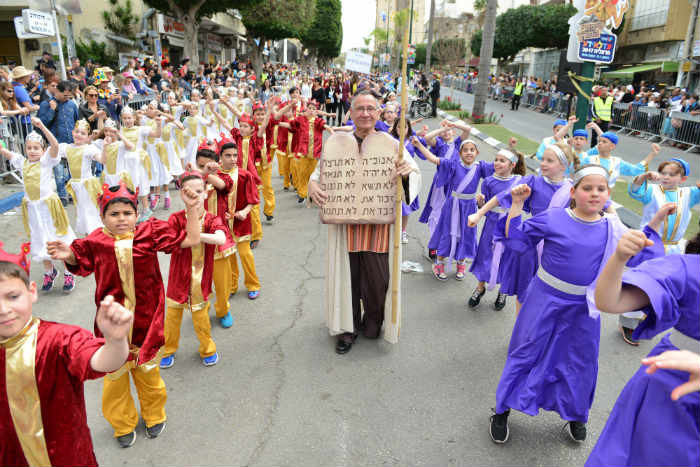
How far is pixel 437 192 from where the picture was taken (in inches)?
253

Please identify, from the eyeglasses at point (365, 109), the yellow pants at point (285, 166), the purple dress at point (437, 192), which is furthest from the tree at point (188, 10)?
the eyeglasses at point (365, 109)

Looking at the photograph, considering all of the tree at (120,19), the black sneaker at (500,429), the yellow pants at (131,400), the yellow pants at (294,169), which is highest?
the tree at (120,19)

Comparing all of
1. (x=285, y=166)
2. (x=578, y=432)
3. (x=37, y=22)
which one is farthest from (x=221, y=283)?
(x=37, y=22)

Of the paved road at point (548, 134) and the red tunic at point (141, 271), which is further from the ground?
the red tunic at point (141, 271)

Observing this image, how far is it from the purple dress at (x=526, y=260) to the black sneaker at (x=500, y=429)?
1293 millimetres

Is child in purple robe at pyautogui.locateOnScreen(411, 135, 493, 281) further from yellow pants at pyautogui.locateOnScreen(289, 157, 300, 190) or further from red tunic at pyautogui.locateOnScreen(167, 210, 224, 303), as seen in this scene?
yellow pants at pyautogui.locateOnScreen(289, 157, 300, 190)

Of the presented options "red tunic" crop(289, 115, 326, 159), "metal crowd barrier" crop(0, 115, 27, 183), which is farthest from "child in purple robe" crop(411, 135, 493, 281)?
"metal crowd barrier" crop(0, 115, 27, 183)

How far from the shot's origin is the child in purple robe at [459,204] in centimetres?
564

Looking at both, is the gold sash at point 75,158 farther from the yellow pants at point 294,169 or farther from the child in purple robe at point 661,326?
the child in purple robe at point 661,326

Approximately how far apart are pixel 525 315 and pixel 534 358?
281mm

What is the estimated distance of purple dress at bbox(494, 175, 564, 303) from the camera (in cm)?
417

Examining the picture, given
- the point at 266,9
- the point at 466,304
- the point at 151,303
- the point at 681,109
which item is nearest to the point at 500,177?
the point at 466,304

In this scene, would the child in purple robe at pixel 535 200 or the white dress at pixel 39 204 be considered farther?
the white dress at pixel 39 204

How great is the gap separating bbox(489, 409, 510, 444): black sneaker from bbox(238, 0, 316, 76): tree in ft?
120
